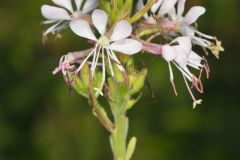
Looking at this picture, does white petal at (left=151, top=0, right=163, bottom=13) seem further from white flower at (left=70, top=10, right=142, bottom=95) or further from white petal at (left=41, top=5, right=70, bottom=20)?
white petal at (left=41, top=5, right=70, bottom=20)

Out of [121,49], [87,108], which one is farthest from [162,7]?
[87,108]

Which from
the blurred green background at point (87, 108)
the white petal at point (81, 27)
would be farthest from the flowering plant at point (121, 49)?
the blurred green background at point (87, 108)

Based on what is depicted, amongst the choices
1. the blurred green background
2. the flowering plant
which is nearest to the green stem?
the flowering plant

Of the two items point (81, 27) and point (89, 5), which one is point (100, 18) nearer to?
point (81, 27)

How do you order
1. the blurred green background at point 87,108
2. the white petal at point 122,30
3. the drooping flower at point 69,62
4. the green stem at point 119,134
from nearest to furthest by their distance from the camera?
the white petal at point 122,30 → the drooping flower at point 69,62 → the green stem at point 119,134 → the blurred green background at point 87,108

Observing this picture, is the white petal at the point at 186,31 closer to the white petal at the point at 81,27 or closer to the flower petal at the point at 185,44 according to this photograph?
the flower petal at the point at 185,44

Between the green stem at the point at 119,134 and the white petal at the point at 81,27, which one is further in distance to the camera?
the green stem at the point at 119,134

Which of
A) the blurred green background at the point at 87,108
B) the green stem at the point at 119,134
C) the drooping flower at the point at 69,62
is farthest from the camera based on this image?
the blurred green background at the point at 87,108
